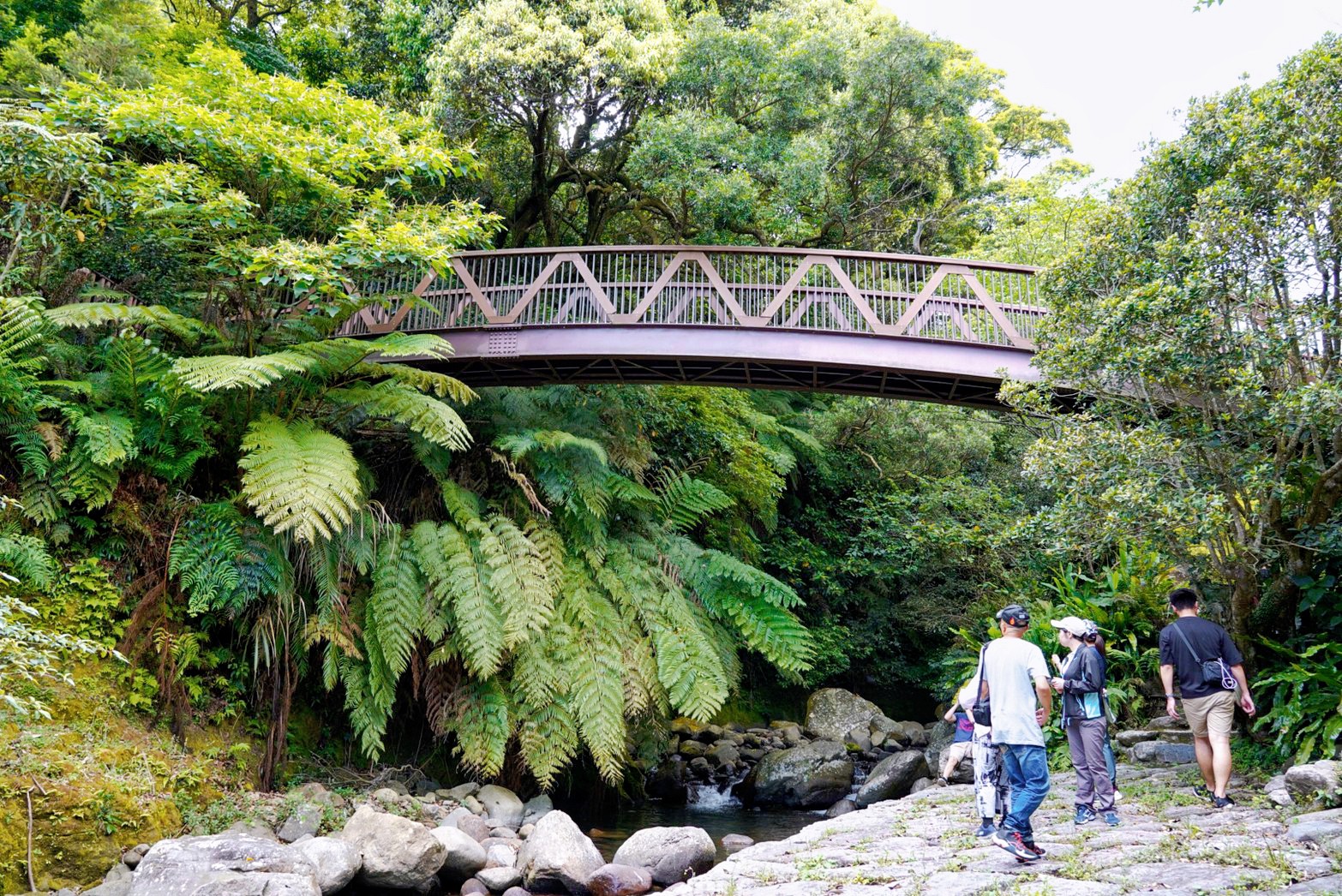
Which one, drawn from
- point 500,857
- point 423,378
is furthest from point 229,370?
point 500,857

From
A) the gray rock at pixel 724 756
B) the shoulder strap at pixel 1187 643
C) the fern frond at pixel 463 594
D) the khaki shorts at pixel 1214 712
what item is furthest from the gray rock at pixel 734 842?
the shoulder strap at pixel 1187 643

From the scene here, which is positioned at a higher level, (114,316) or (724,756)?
(114,316)

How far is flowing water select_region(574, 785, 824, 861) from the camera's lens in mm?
8594

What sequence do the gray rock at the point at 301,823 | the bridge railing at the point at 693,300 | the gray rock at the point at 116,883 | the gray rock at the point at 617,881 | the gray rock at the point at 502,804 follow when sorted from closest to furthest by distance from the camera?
the gray rock at the point at 116,883
the gray rock at the point at 617,881
the gray rock at the point at 301,823
the gray rock at the point at 502,804
the bridge railing at the point at 693,300

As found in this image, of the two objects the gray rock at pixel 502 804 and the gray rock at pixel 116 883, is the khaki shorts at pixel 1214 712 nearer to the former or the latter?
the gray rock at pixel 502 804

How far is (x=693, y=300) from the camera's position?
1014cm

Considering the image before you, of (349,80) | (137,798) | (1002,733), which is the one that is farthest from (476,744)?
(349,80)

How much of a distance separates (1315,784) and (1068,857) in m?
1.77

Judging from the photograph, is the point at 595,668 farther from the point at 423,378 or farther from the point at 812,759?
the point at 812,759

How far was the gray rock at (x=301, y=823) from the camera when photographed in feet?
21.9

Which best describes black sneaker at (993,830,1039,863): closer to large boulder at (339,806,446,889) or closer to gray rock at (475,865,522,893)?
gray rock at (475,865,522,893)

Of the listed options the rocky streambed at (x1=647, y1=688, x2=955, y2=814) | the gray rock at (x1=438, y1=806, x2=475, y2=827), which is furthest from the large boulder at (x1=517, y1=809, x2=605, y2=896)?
the rocky streambed at (x1=647, y1=688, x2=955, y2=814)

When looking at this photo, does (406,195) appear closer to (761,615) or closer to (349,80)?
(349,80)

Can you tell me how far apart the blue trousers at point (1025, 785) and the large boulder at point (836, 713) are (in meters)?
7.81
